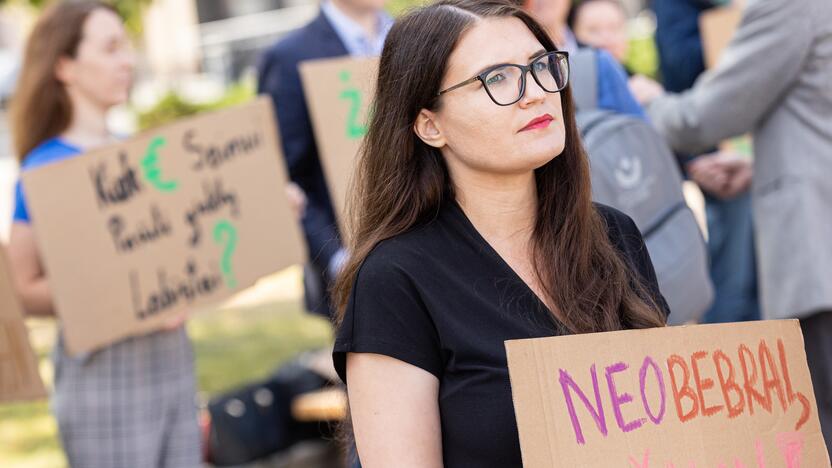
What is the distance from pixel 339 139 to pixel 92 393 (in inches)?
41.6

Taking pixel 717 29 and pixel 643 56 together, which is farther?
pixel 643 56

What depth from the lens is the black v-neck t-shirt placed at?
1.85 metres

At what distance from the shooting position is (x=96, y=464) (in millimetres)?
3443

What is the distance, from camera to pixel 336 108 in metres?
3.70

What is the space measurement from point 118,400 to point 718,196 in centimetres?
208

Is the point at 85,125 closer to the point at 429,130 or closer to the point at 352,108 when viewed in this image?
the point at 352,108

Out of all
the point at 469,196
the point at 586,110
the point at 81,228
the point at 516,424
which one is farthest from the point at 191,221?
the point at 516,424

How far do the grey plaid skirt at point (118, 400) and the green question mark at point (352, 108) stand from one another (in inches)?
33.0

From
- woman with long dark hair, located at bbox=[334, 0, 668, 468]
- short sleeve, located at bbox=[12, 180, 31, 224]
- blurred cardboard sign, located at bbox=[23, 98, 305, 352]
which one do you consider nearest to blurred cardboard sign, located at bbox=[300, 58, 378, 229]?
blurred cardboard sign, located at bbox=[23, 98, 305, 352]

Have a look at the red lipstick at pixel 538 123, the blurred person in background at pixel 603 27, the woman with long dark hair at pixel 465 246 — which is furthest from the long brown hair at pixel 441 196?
the blurred person in background at pixel 603 27

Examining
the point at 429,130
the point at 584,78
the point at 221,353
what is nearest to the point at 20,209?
the point at 584,78

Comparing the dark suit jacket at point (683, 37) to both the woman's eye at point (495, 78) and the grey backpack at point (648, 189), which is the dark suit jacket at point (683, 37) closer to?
the grey backpack at point (648, 189)

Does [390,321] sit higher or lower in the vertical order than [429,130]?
lower

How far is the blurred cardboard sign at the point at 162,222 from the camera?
327 cm
